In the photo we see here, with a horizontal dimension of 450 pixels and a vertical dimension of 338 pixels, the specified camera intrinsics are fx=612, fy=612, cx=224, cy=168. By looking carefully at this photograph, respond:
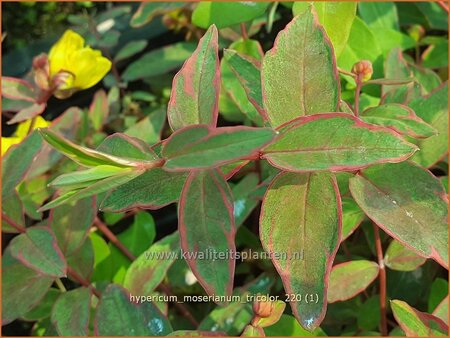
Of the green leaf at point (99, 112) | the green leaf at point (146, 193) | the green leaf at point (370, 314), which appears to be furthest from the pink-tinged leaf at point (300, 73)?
the green leaf at point (99, 112)

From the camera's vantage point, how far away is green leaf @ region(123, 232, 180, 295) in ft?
2.25

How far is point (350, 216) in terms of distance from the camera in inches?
24.3

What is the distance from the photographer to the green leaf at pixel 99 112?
3.27 feet

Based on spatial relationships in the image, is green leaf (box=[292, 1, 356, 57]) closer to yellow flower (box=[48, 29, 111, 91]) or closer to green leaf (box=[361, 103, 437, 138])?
green leaf (box=[361, 103, 437, 138])

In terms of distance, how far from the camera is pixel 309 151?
1.51 feet

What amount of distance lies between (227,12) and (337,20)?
0.17 meters

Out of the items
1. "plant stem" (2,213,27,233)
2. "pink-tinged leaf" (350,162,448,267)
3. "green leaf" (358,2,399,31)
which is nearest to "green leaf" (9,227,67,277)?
"plant stem" (2,213,27,233)

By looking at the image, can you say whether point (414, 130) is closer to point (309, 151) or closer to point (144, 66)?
point (309, 151)

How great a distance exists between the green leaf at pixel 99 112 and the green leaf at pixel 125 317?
43 cm

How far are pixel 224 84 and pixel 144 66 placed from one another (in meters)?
0.34

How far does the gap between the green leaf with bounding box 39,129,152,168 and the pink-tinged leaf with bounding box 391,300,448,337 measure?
0.26 metres

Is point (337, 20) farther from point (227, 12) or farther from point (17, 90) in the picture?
point (17, 90)

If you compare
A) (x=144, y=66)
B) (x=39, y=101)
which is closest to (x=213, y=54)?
(x=39, y=101)

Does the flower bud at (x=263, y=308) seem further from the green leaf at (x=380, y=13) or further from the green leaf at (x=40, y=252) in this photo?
the green leaf at (x=380, y=13)
